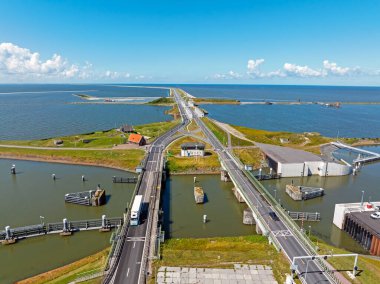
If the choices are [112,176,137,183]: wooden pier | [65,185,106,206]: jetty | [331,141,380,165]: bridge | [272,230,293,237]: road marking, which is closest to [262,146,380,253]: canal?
[331,141,380,165]: bridge

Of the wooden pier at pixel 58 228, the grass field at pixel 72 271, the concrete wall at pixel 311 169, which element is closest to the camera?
the grass field at pixel 72 271

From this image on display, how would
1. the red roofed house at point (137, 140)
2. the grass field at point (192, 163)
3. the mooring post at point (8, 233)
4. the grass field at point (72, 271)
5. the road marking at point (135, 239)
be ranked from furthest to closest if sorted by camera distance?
the red roofed house at point (137, 140) < the grass field at point (192, 163) < the mooring post at point (8, 233) < the road marking at point (135, 239) < the grass field at point (72, 271)

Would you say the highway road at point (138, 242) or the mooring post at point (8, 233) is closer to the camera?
the highway road at point (138, 242)

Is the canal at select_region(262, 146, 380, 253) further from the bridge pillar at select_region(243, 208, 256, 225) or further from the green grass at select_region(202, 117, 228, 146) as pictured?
the green grass at select_region(202, 117, 228, 146)

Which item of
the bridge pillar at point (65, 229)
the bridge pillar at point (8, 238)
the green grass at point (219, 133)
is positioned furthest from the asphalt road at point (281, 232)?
the bridge pillar at point (8, 238)

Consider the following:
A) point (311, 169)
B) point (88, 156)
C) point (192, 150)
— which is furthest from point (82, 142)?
point (311, 169)

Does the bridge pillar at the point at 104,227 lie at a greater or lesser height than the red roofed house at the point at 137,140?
lesser

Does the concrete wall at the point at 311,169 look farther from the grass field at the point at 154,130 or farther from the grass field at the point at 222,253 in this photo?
the grass field at the point at 154,130

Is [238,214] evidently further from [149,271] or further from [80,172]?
[80,172]
